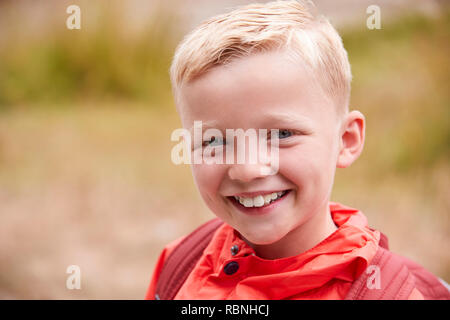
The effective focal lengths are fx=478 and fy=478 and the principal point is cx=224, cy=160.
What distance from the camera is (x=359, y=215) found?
100 centimetres

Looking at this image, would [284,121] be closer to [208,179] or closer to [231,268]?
[208,179]

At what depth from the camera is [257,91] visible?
0.81 meters

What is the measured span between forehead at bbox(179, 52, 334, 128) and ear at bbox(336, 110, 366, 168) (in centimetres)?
12

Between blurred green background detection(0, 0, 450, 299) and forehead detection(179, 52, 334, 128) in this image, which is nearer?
forehead detection(179, 52, 334, 128)

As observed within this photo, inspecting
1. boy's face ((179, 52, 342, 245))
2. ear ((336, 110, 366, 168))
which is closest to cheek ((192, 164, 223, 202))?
boy's face ((179, 52, 342, 245))

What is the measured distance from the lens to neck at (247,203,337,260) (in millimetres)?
937

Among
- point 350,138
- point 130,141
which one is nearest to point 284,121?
point 350,138

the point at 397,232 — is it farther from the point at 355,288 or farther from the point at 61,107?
the point at 61,107

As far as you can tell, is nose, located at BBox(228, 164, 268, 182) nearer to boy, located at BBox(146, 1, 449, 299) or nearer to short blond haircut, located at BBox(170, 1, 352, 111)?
boy, located at BBox(146, 1, 449, 299)

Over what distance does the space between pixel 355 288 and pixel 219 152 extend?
1.11ft

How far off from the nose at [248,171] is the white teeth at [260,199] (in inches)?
1.9

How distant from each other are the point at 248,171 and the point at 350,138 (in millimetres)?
267
